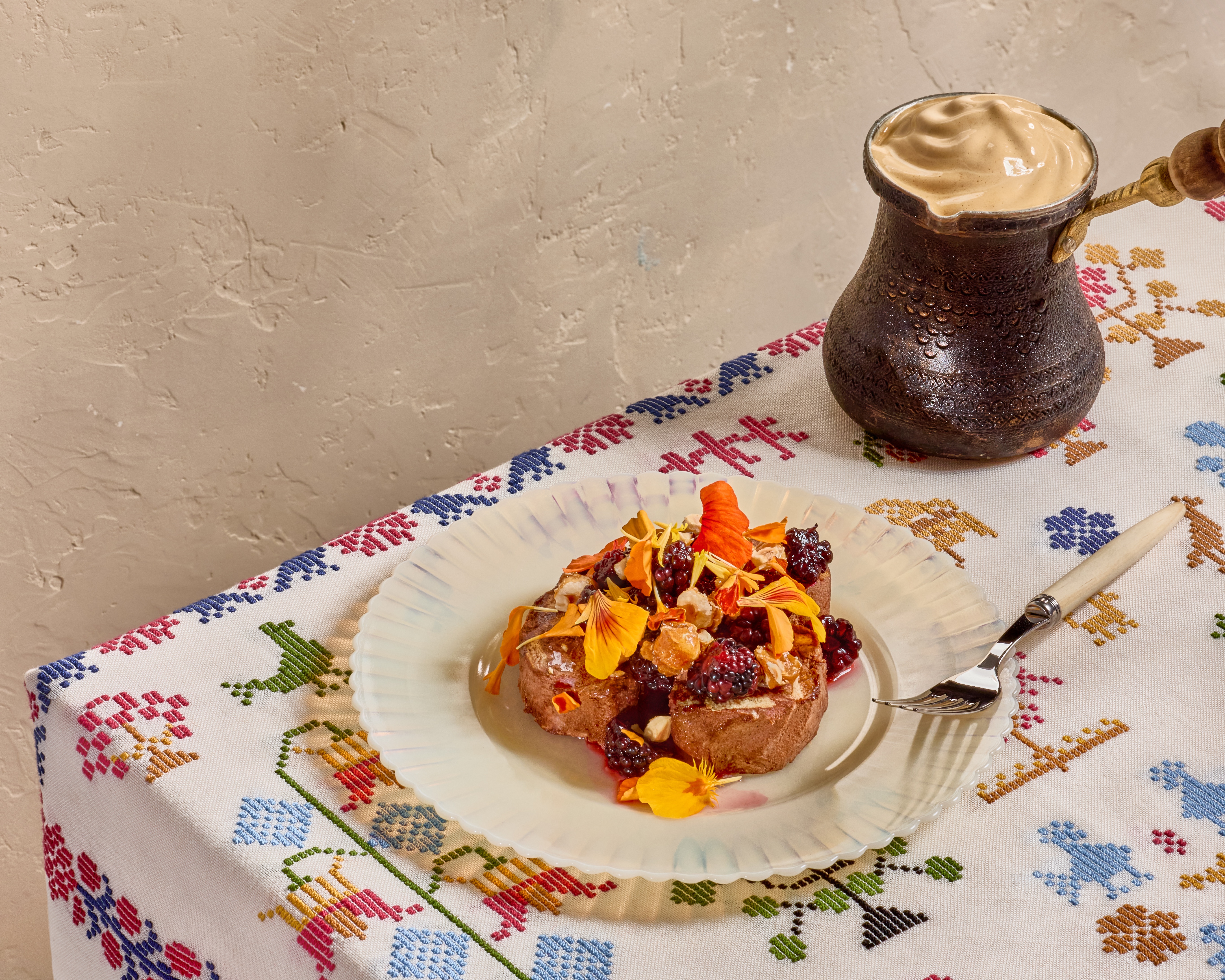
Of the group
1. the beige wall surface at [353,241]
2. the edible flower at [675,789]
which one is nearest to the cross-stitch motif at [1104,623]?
the edible flower at [675,789]

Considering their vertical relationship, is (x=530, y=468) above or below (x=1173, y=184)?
below

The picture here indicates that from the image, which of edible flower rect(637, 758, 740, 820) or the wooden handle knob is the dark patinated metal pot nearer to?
the wooden handle knob

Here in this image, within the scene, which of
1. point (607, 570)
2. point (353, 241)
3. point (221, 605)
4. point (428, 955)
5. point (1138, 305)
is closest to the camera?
point (428, 955)

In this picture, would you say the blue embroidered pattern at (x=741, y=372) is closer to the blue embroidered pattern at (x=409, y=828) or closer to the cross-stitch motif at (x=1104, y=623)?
the cross-stitch motif at (x=1104, y=623)

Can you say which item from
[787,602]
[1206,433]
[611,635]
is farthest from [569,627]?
[1206,433]

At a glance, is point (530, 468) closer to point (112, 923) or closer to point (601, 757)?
point (601, 757)

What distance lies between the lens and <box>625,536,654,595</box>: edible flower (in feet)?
2.32

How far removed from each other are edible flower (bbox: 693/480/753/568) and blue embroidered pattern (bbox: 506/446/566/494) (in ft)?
0.77

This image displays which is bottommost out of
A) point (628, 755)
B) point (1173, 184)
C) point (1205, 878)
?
point (1205, 878)

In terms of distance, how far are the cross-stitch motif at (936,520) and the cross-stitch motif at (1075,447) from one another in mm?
101

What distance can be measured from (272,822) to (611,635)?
214 millimetres

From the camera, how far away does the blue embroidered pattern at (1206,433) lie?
99 centimetres

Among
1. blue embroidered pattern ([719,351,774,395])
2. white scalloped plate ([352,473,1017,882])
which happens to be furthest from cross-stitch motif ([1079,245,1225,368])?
white scalloped plate ([352,473,1017,882])

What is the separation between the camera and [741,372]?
108 centimetres
